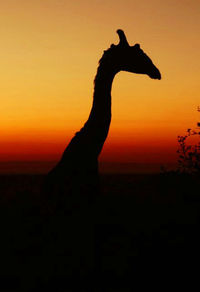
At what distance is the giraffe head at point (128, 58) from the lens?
1058 centimetres

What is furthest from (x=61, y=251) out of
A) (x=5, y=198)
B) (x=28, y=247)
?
(x=5, y=198)

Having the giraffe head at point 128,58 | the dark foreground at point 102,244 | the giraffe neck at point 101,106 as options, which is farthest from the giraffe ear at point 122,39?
the dark foreground at point 102,244

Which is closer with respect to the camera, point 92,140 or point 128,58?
point 92,140

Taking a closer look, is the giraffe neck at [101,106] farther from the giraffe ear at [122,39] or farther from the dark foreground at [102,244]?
the dark foreground at [102,244]

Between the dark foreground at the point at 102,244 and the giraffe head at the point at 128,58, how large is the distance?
3.48 meters

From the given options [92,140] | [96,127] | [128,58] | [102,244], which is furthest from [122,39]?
[102,244]

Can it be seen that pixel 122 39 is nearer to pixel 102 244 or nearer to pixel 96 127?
pixel 96 127

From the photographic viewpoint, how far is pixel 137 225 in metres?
8.71

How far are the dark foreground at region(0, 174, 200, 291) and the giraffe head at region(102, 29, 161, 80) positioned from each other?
3.48 metres

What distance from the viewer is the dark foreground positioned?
6.10 meters

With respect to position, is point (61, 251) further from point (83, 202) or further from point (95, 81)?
point (95, 81)

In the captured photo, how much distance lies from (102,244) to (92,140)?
9.47 ft

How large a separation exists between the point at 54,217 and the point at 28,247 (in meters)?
1.79

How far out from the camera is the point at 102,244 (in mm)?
7801
